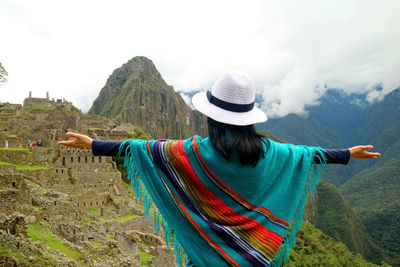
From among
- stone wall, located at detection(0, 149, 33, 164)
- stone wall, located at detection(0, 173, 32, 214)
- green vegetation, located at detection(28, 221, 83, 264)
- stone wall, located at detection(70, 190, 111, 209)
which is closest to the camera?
green vegetation, located at detection(28, 221, 83, 264)

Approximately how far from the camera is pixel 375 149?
139 metres

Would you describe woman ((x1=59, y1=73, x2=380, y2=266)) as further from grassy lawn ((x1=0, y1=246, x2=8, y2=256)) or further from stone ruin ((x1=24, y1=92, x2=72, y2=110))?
stone ruin ((x1=24, y1=92, x2=72, y2=110))

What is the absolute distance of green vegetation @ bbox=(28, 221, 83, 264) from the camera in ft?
30.1

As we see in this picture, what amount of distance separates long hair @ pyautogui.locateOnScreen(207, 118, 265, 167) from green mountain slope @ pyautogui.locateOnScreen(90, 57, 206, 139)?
134 m

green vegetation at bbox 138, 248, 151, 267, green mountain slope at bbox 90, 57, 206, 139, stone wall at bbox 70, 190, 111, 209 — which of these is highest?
green mountain slope at bbox 90, 57, 206, 139

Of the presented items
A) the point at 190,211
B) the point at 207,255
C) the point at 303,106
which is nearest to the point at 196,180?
the point at 190,211

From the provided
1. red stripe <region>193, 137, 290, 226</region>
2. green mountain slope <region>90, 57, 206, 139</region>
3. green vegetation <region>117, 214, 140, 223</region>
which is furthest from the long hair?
green mountain slope <region>90, 57, 206, 139</region>

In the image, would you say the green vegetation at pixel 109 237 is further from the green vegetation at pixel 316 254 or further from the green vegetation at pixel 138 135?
the green vegetation at pixel 138 135

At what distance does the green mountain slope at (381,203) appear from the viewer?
244 feet

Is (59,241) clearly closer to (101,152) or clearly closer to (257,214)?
(101,152)

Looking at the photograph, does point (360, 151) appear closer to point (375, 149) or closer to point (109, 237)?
point (109, 237)

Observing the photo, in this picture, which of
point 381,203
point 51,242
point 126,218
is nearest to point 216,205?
point 51,242

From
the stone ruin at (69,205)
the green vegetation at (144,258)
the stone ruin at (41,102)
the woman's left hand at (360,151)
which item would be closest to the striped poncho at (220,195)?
the woman's left hand at (360,151)

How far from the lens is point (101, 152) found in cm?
316
